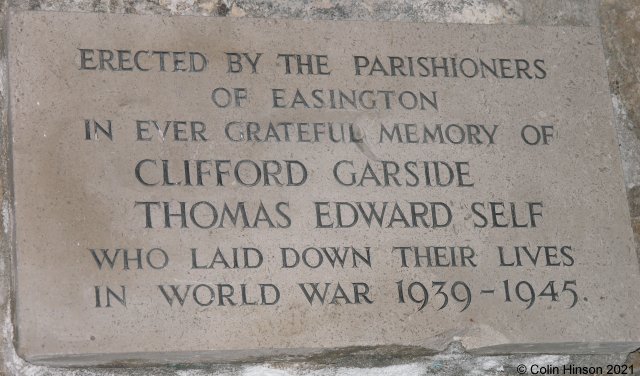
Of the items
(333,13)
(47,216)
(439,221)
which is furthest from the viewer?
(333,13)

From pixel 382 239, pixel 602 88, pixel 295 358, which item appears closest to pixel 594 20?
pixel 602 88

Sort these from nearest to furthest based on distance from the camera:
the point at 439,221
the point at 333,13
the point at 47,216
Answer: the point at 47,216 → the point at 439,221 → the point at 333,13

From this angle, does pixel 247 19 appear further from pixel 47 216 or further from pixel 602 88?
pixel 602 88

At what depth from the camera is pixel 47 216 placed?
11.7 feet

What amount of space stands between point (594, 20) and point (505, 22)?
1.18 feet

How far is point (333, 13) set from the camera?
4.10 meters

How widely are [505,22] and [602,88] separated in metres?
0.44

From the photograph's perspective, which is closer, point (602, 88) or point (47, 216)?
point (47, 216)

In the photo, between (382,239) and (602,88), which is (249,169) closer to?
(382,239)

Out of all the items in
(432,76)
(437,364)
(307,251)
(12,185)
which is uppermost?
(432,76)

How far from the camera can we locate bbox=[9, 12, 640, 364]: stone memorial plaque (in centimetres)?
357

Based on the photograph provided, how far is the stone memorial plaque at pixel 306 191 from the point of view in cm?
357

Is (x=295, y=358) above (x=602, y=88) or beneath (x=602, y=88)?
beneath

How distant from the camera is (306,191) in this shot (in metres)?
3.79
